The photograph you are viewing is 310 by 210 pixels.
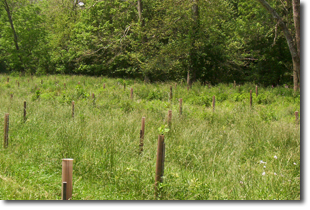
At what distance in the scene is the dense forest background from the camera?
2200cm

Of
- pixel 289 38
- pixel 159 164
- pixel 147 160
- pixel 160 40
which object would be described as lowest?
pixel 147 160

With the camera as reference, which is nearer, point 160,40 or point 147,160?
point 147,160

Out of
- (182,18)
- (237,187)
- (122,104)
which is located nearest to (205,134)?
(237,187)

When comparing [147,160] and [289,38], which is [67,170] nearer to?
[147,160]

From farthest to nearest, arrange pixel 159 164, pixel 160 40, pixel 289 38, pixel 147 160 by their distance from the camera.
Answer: pixel 160 40, pixel 289 38, pixel 147 160, pixel 159 164

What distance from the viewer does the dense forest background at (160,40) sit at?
866 inches

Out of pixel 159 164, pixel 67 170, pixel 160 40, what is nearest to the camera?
pixel 67 170

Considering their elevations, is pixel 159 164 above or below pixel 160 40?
below

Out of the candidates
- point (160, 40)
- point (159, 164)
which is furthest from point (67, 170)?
point (160, 40)

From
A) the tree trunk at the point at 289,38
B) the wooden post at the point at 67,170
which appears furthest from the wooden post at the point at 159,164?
the tree trunk at the point at 289,38

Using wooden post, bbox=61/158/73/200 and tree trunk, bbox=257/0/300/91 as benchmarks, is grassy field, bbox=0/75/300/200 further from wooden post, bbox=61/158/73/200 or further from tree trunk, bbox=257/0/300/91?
tree trunk, bbox=257/0/300/91

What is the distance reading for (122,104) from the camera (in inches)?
457

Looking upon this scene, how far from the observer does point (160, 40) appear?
95.1ft

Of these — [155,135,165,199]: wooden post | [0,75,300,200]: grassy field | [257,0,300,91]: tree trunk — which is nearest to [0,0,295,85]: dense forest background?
[257,0,300,91]: tree trunk
